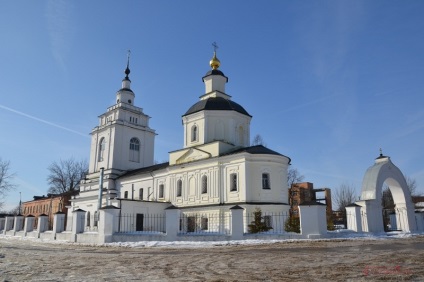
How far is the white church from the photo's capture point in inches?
1037

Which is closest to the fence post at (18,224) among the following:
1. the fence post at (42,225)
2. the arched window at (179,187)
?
the fence post at (42,225)

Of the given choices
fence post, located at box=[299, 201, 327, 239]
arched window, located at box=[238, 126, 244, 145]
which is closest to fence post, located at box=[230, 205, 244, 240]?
fence post, located at box=[299, 201, 327, 239]

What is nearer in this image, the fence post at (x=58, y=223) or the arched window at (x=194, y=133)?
the fence post at (x=58, y=223)

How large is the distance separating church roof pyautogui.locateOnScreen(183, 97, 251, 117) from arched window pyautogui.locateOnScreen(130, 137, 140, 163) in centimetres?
1145

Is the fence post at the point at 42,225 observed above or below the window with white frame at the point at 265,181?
below

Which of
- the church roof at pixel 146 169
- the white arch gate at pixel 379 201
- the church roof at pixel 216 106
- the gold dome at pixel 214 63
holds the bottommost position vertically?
the white arch gate at pixel 379 201

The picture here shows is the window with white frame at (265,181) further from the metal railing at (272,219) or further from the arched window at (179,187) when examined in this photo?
the arched window at (179,187)

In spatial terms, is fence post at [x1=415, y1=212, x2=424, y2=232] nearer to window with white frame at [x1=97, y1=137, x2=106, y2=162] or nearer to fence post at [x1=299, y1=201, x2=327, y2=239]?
fence post at [x1=299, y1=201, x2=327, y2=239]

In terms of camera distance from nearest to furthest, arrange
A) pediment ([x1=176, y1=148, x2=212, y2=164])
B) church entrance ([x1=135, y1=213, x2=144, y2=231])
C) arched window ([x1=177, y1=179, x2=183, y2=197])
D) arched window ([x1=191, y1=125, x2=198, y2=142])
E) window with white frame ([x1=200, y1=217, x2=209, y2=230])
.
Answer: window with white frame ([x1=200, y1=217, x2=209, y2=230]) < church entrance ([x1=135, y1=213, x2=144, y2=231]) < pediment ([x1=176, y1=148, x2=212, y2=164]) < arched window ([x1=177, y1=179, x2=183, y2=197]) < arched window ([x1=191, y1=125, x2=198, y2=142])

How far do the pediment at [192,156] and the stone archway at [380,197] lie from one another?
12014 mm

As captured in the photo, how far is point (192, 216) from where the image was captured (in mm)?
27875

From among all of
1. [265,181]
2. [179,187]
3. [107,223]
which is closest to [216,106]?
[179,187]

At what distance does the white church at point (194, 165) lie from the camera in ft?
86.4

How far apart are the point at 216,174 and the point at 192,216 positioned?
3896 mm
